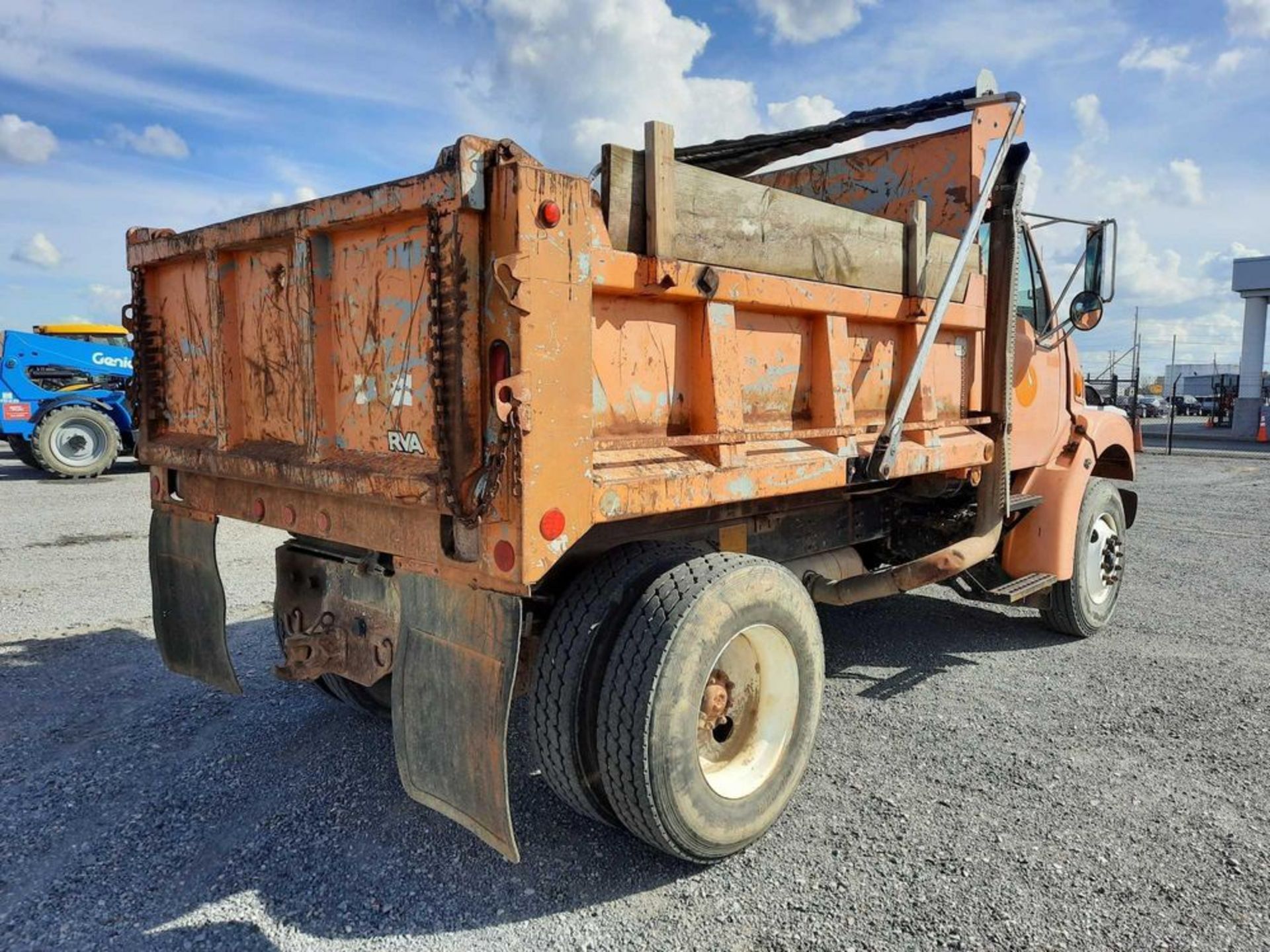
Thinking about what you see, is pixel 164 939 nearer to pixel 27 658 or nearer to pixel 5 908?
pixel 5 908

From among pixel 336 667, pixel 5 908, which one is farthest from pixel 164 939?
pixel 336 667

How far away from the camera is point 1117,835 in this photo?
3.19 meters

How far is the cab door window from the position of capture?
5032 millimetres

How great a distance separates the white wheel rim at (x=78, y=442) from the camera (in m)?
14.1

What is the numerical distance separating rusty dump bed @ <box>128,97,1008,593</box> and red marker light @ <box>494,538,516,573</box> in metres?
0.02

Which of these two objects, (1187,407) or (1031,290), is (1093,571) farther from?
(1187,407)

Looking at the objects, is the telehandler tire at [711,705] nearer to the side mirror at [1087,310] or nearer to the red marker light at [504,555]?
the red marker light at [504,555]

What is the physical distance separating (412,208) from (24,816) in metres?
2.81

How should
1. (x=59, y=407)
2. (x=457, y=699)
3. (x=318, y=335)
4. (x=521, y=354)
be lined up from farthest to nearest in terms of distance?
(x=59, y=407)
(x=318, y=335)
(x=457, y=699)
(x=521, y=354)

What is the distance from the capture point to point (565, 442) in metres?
2.48

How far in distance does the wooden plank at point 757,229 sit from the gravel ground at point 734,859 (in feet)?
6.96

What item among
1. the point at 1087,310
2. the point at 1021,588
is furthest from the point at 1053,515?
the point at 1087,310

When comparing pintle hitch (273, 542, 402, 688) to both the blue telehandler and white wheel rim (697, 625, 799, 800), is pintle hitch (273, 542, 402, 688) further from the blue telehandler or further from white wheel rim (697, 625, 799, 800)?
the blue telehandler

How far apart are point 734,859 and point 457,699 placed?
119 centimetres
